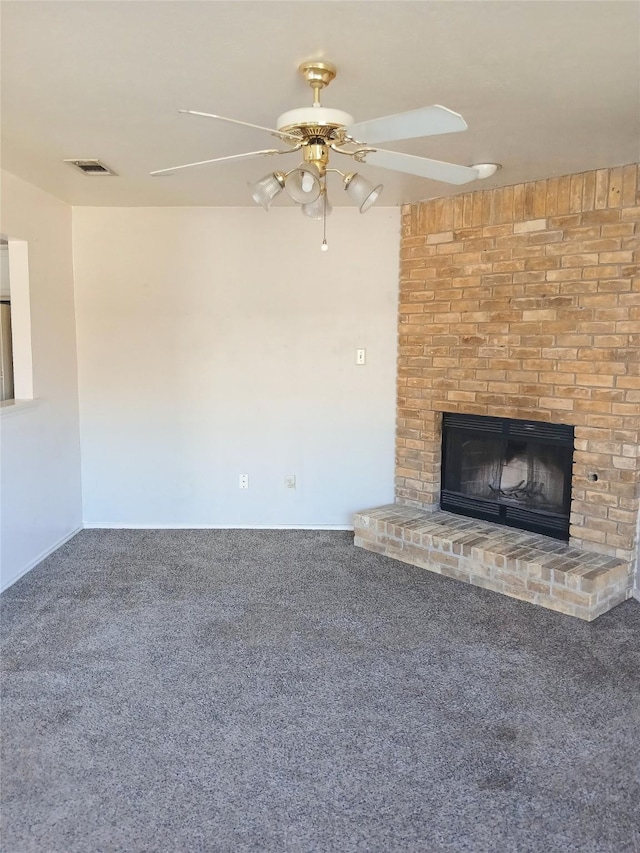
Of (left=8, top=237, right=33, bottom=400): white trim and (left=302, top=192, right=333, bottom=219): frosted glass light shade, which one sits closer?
(left=302, top=192, right=333, bottom=219): frosted glass light shade

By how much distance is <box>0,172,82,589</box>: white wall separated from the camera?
A: 3336 millimetres

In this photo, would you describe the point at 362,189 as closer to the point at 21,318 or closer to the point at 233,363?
the point at 233,363

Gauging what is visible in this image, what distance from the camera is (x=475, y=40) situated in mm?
1828

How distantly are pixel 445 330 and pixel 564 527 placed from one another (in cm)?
143

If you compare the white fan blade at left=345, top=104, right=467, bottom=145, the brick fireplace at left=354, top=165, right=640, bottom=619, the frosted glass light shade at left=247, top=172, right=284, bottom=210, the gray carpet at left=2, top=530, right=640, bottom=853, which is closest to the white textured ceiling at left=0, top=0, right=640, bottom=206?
the frosted glass light shade at left=247, top=172, right=284, bottom=210

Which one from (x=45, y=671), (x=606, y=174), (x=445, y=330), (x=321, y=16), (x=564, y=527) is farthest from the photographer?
(x=445, y=330)

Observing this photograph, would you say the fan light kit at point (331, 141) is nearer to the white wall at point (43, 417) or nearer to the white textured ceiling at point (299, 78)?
the white textured ceiling at point (299, 78)

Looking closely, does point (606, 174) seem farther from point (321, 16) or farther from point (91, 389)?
point (91, 389)

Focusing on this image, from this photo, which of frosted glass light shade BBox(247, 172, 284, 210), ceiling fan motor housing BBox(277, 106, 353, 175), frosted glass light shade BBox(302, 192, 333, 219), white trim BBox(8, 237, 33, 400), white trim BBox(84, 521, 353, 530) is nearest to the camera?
ceiling fan motor housing BBox(277, 106, 353, 175)

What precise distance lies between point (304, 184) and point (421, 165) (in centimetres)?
40

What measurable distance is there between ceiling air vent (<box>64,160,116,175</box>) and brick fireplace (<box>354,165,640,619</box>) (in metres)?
1.92

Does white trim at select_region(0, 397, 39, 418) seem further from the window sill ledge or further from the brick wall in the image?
the brick wall

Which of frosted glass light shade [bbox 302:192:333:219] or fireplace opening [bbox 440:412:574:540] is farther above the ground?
frosted glass light shade [bbox 302:192:333:219]


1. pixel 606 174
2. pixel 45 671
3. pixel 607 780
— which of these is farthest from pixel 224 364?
pixel 607 780
